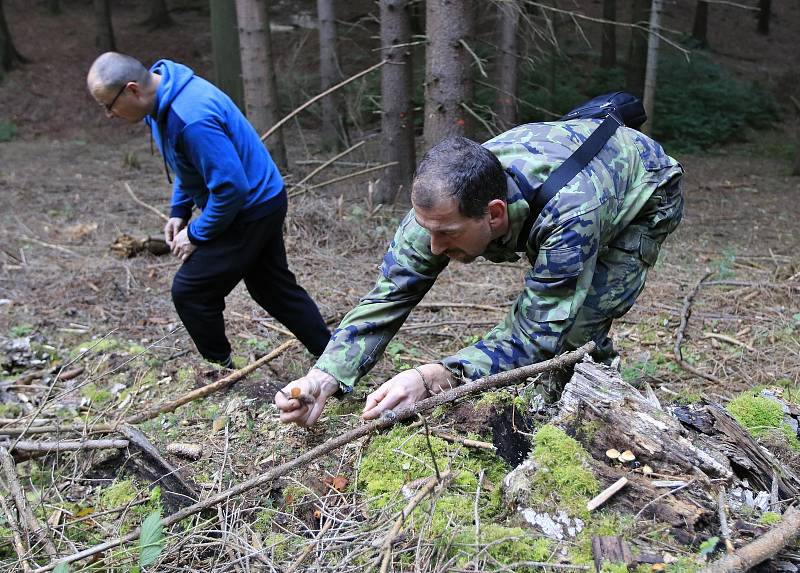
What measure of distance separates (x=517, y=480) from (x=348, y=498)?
649mm

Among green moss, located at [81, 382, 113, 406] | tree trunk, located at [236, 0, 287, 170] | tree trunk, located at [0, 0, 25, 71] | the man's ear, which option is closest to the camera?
the man's ear

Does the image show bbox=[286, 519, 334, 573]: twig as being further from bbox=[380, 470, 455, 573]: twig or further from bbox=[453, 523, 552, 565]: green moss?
bbox=[453, 523, 552, 565]: green moss

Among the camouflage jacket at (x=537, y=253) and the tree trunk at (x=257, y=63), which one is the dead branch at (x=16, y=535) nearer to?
the camouflage jacket at (x=537, y=253)

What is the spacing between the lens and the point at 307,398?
263 centimetres

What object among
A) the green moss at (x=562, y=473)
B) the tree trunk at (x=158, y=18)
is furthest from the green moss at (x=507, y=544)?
the tree trunk at (x=158, y=18)

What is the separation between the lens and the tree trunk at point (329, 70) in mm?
11758

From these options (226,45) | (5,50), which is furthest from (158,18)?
(226,45)

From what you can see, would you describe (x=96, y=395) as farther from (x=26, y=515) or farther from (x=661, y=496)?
(x=661, y=496)

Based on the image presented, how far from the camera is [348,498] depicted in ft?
8.17

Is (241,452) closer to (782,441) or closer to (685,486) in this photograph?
(685,486)

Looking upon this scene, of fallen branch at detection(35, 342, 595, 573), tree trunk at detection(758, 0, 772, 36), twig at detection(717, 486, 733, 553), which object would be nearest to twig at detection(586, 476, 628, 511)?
twig at detection(717, 486, 733, 553)

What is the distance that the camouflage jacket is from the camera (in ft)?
8.53

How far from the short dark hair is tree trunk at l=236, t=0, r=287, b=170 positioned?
21.9 ft

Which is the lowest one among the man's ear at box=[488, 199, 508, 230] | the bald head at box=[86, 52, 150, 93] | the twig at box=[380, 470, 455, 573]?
the twig at box=[380, 470, 455, 573]
